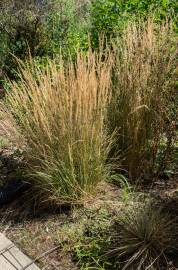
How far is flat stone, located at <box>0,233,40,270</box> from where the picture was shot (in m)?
2.92

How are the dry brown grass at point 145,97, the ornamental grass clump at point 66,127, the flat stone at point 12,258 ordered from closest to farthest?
1. the flat stone at point 12,258
2. the ornamental grass clump at point 66,127
3. the dry brown grass at point 145,97

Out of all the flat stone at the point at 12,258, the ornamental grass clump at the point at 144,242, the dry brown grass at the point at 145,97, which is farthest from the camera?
the dry brown grass at the point at 145,97

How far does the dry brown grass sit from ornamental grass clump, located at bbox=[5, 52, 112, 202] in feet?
0.94

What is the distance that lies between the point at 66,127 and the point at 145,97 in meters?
0.80

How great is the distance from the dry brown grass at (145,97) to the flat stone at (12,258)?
124 centimetres

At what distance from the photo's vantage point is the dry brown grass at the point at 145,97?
11.6 ft

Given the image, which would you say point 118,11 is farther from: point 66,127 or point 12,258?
point 12,258

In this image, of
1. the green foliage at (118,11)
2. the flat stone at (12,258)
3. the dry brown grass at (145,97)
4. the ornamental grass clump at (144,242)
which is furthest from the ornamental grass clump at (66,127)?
the green foliage at (118,11)

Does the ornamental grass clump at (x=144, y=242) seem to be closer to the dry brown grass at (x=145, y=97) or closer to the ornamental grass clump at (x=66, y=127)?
the ornamental grass clump at (x=66, y=127)

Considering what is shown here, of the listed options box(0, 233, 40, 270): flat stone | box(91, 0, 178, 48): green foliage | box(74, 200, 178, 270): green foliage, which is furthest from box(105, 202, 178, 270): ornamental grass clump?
box(91, 0, 178, 48): green foliage

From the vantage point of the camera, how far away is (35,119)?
10.9ft

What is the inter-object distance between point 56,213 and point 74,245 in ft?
1.58

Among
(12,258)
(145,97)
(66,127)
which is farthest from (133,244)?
(145,97)

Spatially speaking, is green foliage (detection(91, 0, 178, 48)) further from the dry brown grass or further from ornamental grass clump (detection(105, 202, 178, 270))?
ornamental grass clump (detection(105, 202, 178, 270))
